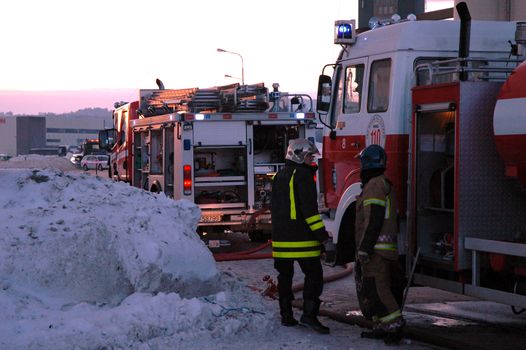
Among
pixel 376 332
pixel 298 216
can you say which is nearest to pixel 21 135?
pixel 298 216

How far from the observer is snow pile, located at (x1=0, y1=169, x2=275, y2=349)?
8109 mm

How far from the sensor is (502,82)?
8.23 meters

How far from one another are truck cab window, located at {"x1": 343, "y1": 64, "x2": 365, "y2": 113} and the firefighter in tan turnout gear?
1.75m

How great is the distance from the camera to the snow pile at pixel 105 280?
319 inches

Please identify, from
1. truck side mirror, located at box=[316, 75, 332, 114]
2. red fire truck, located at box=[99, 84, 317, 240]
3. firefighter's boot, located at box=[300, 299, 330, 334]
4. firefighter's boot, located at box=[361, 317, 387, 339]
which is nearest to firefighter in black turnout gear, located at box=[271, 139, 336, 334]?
firefighter's boot, located at box=[300, 299, 330, 334]

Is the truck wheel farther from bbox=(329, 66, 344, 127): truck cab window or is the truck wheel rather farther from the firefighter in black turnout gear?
the firefighter in black turnout gear

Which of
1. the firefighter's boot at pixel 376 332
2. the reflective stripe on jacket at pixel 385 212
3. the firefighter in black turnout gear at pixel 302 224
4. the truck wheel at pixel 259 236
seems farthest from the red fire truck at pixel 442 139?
the truck wheel at pixel 259 236

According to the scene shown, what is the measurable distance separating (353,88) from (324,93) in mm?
396

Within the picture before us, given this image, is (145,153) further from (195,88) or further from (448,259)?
(448,259)

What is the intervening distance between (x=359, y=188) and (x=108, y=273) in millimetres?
2841

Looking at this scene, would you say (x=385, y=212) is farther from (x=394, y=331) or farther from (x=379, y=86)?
(x=379, y=86)

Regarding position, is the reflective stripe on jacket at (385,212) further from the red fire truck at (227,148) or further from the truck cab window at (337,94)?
the red fire truck at (227,148)

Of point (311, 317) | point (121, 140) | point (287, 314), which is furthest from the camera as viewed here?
point (121, 140)

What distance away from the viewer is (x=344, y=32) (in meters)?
10.6
